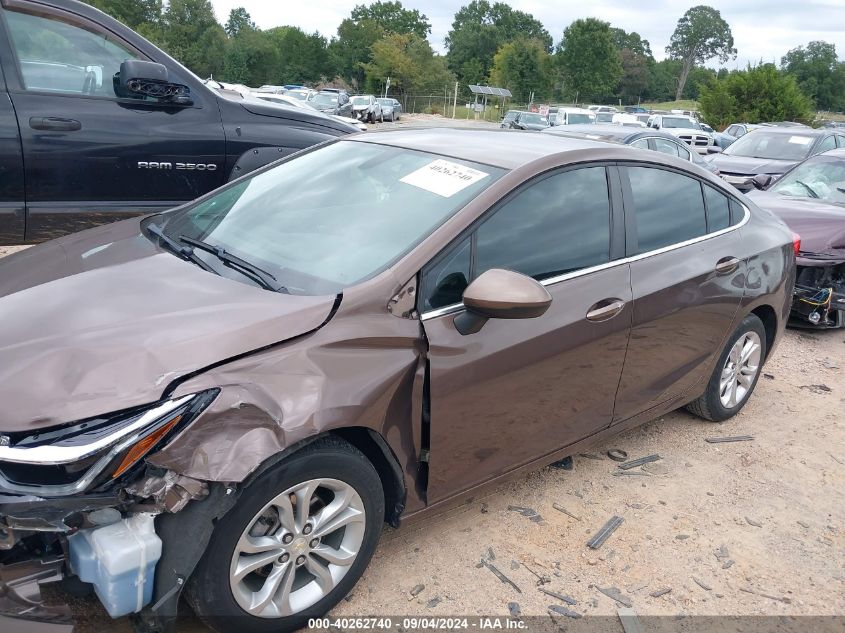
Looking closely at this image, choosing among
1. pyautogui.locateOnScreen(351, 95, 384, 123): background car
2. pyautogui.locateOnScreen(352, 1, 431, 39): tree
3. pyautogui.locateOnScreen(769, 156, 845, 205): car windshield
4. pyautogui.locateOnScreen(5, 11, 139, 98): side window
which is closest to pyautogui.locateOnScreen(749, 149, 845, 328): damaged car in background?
pyautogui.locateOnScreen(769, 156, 845, 205): car windshield

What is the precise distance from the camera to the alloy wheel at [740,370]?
4277 mm

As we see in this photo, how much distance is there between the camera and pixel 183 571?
2.10m

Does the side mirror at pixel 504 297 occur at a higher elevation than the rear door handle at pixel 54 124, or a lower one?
lower

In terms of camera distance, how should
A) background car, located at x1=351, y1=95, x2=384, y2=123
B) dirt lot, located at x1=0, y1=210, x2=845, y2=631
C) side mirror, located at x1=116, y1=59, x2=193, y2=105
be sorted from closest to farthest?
dirt lot, located at x1=0, y1=210, x2=845, y2=631 → side mirror, located at x1=116, y1=59, x2=193, y2=105 → background car, located at x1=351, y1=95, x2=384, y2=123

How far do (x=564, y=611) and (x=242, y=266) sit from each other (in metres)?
1.76

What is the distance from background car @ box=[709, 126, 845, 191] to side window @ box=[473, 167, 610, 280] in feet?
31.7

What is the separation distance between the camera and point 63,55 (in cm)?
460

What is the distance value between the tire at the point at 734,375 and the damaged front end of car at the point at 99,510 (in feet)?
10.0

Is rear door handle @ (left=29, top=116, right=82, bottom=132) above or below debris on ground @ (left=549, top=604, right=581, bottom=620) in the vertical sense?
above

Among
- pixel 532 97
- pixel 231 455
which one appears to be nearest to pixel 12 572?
pixel 231 455

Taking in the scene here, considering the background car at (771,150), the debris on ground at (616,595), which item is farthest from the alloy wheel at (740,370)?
the background car at (771,150)

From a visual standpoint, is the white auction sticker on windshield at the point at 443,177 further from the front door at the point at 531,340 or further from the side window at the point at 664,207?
the side window at the point at 664,207

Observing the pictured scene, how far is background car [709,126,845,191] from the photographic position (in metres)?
12.1

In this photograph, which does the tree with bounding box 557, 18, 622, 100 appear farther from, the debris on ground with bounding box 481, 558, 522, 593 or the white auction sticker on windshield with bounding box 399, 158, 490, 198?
the debris on ground with bounding box 481, 558, 522, 593
